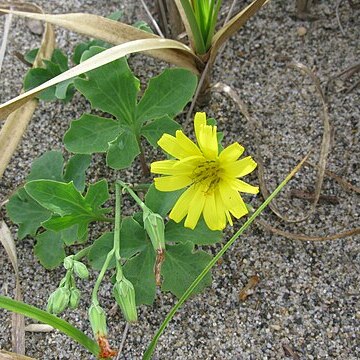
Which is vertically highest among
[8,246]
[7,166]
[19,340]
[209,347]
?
[7,166]

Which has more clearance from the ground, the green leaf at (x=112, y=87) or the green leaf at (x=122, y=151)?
the green leaf at (x=112, y=87)

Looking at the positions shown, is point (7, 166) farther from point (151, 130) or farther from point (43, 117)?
point (151, 130)

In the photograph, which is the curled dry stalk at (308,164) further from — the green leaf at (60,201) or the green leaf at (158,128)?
the green leaf at (60,201)

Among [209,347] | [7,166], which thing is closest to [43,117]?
[7,166]

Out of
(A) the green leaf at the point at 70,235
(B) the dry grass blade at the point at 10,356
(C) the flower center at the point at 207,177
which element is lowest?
(B) the dry grass blade at the point at 10,356

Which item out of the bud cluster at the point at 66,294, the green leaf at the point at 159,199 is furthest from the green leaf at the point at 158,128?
the bud cluster at the point at 66,294

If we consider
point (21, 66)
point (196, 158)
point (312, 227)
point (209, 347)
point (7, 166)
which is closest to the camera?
point (196, 158)

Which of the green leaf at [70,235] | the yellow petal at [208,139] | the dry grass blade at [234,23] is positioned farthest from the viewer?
the dry grass blade at [234,23]
